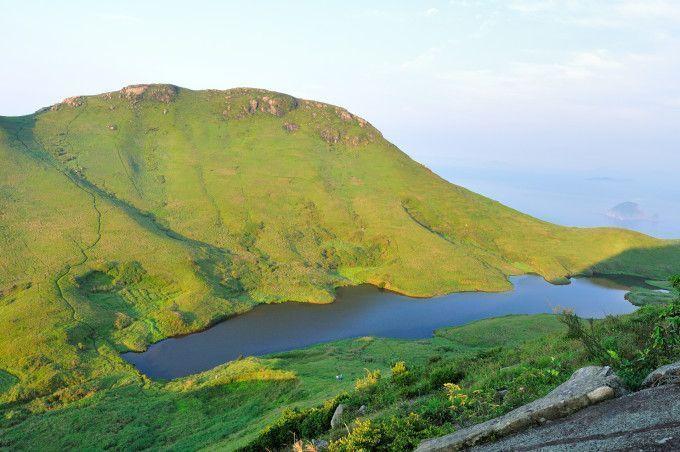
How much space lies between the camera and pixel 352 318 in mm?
98688

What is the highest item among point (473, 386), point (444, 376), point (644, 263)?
point (473, 386)

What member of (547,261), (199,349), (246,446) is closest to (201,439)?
(246,446)

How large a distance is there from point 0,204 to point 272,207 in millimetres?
78364

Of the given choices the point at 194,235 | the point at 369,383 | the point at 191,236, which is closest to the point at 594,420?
the point at 369,383

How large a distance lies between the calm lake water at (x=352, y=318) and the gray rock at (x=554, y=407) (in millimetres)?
57745

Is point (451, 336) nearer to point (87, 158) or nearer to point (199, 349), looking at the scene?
point (199, 349)

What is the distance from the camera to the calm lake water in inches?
3068

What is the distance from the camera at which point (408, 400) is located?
24.2 m

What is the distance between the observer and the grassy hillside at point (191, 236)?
80.3 metres

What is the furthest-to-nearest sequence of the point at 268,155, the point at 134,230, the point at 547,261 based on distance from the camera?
the point at 268,155, the point at 547,261, the point at 134,230

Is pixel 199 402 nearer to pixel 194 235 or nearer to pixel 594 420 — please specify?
pixel 594 420

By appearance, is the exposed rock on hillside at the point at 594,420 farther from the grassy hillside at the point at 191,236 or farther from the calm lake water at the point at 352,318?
the grassy hillside at the point at 191,236

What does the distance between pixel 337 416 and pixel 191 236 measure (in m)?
116

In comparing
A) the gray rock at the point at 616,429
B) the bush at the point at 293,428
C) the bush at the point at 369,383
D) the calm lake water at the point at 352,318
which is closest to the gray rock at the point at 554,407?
the gray rock at the point at 616,429
